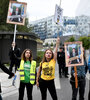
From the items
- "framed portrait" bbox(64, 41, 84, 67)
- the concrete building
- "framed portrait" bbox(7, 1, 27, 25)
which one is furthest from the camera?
the concrete building

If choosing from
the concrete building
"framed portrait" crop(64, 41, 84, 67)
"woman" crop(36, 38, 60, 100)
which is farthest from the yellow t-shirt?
the concrete building

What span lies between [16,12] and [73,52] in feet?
12.3

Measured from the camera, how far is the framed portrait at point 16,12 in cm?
615

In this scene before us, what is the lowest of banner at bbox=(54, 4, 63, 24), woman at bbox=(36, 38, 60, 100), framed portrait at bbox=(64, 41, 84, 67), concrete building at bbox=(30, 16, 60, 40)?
woman at bbox=(36, 38, 60, 100)

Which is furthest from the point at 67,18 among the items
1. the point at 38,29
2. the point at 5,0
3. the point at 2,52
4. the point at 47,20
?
the point at 2,52

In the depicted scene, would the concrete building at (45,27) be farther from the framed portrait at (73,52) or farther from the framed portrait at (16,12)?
the framed portrait at (73,52)

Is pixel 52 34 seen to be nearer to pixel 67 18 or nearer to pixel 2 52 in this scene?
pixel 67 18

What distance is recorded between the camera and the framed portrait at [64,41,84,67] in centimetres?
367

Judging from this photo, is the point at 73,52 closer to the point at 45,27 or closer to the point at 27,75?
the point at 27,75

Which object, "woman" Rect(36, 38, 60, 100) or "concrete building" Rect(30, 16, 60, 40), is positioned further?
"concrete building" Rect(30, 16, 60, 40)

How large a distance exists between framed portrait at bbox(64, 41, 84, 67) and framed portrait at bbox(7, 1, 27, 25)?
3323mm

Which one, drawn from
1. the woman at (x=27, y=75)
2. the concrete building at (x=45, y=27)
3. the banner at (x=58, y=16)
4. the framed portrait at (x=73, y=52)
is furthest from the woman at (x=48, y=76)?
the concrete building at (x=45, y=27)

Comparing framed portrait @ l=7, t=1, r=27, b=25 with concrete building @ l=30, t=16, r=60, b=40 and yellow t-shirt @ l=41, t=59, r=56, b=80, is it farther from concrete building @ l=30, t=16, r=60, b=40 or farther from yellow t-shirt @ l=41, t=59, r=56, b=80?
concrete building @ l=30, t=16, r=60, b=40

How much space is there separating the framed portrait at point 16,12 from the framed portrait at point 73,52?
3.32 metres
